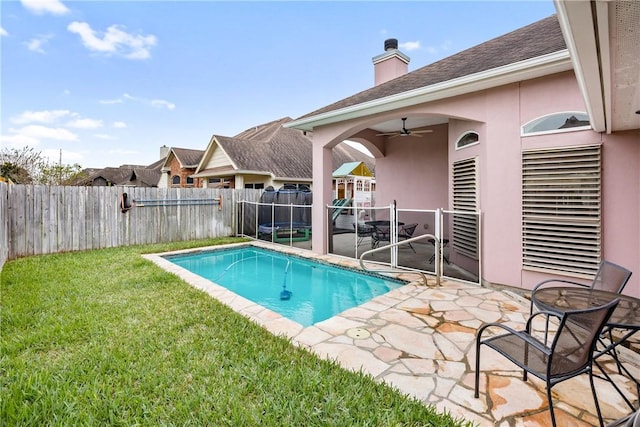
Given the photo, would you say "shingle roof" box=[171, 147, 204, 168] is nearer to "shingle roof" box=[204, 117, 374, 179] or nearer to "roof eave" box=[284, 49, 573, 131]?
"shingle roof" box=[204, 117, 374, 179]

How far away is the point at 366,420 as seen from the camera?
225 cm

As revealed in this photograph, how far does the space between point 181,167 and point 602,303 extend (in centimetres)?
2505

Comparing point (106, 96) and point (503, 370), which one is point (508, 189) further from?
point (106, 96)

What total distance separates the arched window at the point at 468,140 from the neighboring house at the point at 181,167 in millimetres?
20275

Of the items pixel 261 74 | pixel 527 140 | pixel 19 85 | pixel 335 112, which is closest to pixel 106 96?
pixel 19 85

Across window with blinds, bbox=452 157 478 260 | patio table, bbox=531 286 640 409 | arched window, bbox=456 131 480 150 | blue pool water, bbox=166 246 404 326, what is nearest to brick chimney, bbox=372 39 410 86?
arched window, bbox=456 131 480 150

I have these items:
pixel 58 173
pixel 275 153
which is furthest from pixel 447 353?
pixel 58 173

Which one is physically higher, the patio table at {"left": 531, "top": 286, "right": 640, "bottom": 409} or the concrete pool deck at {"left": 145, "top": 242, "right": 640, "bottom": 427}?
the patio table at {"left": 531, "top": 286, "right": 640, "bottom": 409}

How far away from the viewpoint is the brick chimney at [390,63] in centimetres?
1067

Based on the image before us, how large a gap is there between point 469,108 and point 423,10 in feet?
A: 20.5

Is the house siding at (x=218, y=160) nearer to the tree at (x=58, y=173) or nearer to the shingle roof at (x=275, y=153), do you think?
the shingle roof at (x=275, y=153)

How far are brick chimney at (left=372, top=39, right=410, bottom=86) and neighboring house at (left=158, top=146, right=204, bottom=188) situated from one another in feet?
54.6

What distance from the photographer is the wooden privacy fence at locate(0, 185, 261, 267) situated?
799 centimetres

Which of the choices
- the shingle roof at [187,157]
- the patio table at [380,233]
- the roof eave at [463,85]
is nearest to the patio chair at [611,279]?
the roof eave at [463,85]
